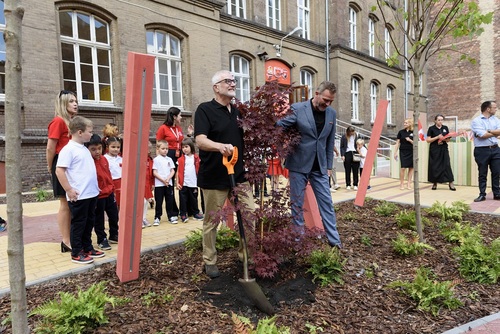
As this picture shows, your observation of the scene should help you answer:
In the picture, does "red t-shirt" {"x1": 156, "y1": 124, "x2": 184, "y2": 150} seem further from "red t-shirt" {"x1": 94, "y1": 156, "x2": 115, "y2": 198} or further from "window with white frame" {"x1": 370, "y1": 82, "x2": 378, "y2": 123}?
"window with white frame" {"x1": 370, "y1": 82, "x2": 378, "y2": 123}

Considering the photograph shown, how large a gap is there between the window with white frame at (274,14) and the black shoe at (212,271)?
15.5 m

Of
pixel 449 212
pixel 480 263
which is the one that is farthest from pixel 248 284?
pixel 449 212

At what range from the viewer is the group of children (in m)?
3.88

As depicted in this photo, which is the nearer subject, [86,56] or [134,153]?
[134,153]

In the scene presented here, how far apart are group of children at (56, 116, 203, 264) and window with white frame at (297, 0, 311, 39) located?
14970 millimetres

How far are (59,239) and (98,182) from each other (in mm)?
1363

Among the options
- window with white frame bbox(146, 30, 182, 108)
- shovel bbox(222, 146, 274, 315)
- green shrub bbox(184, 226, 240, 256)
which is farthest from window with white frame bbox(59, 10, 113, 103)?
shovel bbox(222, 146, 274, 315)

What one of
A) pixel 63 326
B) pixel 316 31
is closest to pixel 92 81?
pixel 63 326

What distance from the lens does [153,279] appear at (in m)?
3.45

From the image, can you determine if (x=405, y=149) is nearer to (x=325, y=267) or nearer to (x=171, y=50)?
(x=325, y=267)

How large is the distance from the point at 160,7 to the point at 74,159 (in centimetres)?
1004

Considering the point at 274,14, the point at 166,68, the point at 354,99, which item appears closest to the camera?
the point at 166,68

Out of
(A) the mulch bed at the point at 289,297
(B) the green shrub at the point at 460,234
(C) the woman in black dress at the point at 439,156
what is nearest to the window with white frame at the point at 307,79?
(C) the woman in black dress at the point at 439,156

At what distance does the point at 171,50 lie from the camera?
1312 cm
